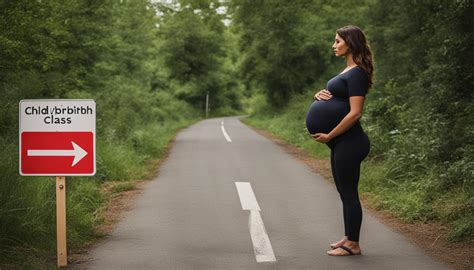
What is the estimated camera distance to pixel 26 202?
6098mm

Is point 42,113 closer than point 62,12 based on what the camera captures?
Yes

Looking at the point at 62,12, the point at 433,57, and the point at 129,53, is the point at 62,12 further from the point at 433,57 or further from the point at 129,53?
the point at 129,53

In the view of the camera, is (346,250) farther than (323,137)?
Yes

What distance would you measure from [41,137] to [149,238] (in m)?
1.93

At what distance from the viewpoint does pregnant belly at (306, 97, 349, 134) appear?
5.35 m

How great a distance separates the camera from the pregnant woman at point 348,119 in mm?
5238

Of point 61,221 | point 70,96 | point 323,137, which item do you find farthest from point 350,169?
point 70,96

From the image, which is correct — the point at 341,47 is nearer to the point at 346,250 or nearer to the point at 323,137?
the point at 323,137

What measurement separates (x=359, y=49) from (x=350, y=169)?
3.65 ft

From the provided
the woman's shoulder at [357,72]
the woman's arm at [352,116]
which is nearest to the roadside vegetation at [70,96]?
the woman's arm at [352,116]

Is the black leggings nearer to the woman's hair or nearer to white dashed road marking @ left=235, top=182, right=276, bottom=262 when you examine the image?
the woman's hair

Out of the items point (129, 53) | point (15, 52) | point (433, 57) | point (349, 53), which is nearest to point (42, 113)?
point (349, 53)

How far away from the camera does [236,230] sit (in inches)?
268

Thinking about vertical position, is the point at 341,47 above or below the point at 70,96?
above
